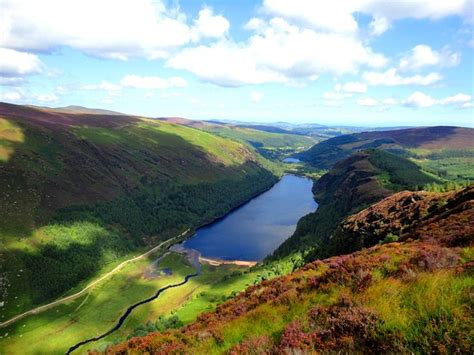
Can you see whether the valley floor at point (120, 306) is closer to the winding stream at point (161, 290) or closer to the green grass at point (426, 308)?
the winding stream at point (161, 290)

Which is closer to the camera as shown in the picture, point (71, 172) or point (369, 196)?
point (369, 196)

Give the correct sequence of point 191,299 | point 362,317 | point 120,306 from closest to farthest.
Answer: point 362,317 < point 191,299 < point 120,306

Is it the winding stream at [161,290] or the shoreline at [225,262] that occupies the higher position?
the shoreline at [225,262]

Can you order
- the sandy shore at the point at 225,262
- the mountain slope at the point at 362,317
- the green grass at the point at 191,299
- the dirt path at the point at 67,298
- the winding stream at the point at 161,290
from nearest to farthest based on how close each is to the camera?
the mountain slope at the point at 362,317 → the green grass at the point at 191,299 → the winding stream at the point at 161,290 → the dirt path at the point at 67,298 → the sandy shore at the point at 225,262

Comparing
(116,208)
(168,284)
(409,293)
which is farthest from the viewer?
(116,208)

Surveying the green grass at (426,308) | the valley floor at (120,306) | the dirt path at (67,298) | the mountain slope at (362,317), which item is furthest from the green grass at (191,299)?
the green grass at (426,308)

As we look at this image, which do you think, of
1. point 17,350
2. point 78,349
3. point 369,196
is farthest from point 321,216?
point 17,350

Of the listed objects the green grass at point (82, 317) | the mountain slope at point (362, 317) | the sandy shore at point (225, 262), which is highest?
the mountain slope at point (362, 317)

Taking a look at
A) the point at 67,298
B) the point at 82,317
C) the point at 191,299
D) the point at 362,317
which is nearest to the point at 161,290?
the point at 191,299

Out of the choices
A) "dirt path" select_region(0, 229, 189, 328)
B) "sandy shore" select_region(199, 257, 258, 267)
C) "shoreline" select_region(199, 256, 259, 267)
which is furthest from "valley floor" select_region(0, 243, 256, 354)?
"sandy shore" select_region(199, 257, 258, 267)

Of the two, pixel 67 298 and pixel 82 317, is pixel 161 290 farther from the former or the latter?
pixel 67 298

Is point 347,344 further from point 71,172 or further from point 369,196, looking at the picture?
point 71,172
